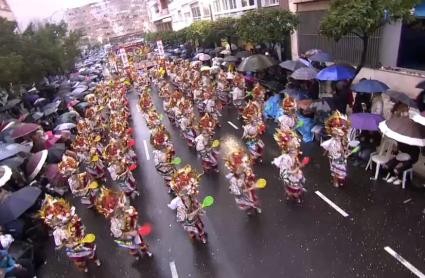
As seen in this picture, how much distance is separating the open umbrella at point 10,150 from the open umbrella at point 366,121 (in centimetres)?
959

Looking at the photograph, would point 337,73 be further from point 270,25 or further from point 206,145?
point 270,25

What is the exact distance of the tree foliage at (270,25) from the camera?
15.8 metres

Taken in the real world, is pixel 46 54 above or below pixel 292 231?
above

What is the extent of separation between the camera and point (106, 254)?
25.7 feet

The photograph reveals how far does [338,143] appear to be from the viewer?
25.3 feet

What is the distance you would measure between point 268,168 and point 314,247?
3.59m

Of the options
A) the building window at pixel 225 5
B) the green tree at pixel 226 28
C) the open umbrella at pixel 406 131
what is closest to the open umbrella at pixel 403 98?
the open umbrella at pixel 406 131

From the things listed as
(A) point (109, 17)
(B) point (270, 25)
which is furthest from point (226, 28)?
(A) point (109, 17)

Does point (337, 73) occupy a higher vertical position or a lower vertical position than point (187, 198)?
higher

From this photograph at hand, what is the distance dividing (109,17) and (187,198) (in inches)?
5795

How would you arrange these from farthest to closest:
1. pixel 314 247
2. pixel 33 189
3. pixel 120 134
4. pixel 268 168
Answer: pixel 120 134, pixel 268 168, pixel 33 189, pixel 314 247

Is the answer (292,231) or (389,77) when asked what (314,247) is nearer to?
(292,231)

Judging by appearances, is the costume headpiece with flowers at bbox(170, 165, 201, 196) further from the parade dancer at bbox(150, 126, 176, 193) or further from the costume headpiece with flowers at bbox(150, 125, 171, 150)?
the costume headpiece with flowers at bbox(150, 125, 171, 150)

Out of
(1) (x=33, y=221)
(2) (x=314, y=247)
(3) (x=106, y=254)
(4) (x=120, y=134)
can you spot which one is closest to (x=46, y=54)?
(4) (x=120, y=134)
